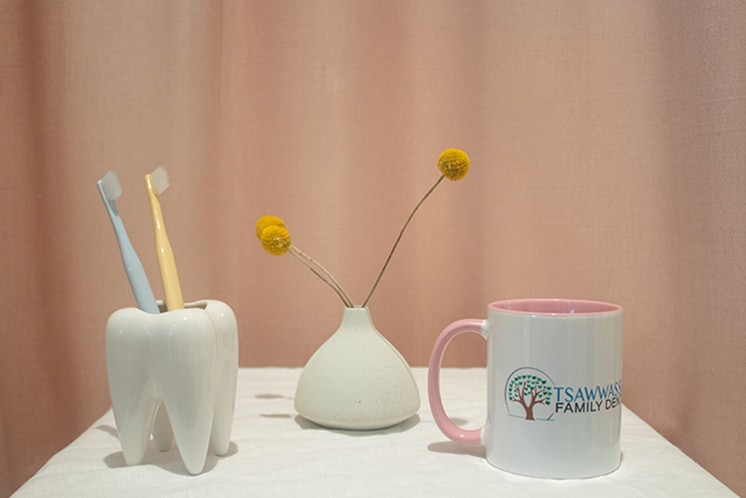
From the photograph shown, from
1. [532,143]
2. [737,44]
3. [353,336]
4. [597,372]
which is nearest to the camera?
[597,372]

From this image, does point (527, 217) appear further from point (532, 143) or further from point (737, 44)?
point (737, 44)

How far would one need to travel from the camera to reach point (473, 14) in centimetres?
93

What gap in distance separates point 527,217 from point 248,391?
1.33 feet

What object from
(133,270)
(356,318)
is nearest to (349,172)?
(356,318)

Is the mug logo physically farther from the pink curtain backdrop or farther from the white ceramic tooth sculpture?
the pink curtain backdrop

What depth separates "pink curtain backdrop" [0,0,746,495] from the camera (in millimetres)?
887

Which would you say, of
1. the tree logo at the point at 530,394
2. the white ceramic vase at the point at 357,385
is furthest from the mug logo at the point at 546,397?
the white ceramic vase at the point at 357,385

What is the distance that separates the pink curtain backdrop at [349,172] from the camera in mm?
887

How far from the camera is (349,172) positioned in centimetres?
93

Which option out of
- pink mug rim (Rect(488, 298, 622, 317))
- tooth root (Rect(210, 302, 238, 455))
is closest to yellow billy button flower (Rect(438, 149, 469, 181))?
pink mug rim (Rect(488, 298, 622, 317))

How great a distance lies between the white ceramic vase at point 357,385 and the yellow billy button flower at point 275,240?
0.10m

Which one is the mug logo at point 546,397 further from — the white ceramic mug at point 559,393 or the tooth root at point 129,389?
the tooth root at point 129,389

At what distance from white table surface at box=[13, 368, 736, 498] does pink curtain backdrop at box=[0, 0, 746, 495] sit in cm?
27

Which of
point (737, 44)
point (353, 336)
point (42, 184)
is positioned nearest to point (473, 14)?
point (737, 44)
